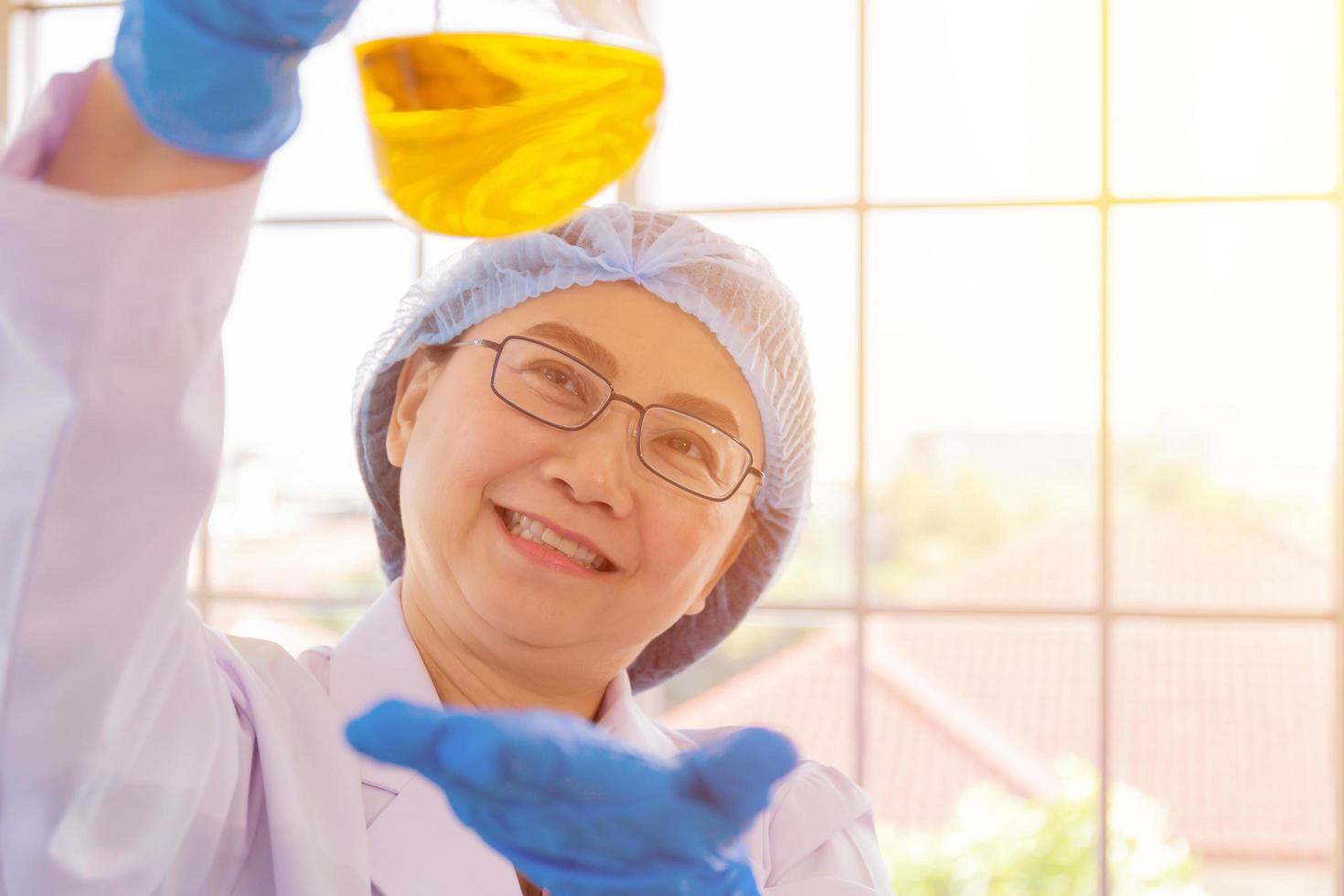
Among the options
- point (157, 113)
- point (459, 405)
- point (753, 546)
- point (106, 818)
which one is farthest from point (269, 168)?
point (753, 546)

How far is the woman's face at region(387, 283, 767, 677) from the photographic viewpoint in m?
1.11

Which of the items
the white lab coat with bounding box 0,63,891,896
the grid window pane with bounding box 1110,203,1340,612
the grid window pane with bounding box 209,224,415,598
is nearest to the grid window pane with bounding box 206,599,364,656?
the grid window pane with bounding box 209,224,415,598

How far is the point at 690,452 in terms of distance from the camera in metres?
1.21

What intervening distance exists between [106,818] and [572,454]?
0.49 m

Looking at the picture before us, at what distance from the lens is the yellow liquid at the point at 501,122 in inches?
25.0

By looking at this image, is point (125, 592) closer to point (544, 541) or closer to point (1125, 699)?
point (544, 541)

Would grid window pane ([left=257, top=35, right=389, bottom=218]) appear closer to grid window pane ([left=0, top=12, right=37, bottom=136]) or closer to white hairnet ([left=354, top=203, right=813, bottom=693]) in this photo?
white hairnet ([left=354, top=203, right=813, bottom=693])

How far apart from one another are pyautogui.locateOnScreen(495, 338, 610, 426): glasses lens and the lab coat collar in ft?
0.82

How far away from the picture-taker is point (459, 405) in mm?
1176

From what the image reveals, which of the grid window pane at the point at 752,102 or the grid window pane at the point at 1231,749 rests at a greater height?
the grid window pane at the point at 752,102

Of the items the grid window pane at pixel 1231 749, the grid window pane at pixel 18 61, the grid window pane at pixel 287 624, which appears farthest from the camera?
the grid window pane at pixel 1231 749

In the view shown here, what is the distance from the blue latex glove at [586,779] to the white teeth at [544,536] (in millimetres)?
453

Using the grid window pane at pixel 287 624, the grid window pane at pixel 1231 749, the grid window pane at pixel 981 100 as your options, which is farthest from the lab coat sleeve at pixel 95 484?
the grid window pane at pixel 1231 749

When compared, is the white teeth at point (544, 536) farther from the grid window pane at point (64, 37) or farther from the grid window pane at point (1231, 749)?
the grid window pane at point (1231, 749)
